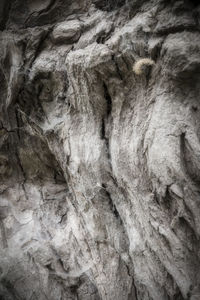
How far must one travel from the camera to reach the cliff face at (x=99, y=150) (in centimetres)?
242

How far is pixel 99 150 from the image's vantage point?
118 inches

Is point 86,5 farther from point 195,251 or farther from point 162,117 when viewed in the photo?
point 195,251

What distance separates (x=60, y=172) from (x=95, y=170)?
983 mm

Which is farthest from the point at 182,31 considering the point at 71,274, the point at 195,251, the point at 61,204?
the point at 71,274

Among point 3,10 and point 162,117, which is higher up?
point 3,10

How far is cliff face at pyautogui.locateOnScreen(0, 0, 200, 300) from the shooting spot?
7.94 ft

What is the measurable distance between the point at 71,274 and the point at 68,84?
7.22 ft

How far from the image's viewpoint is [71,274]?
3348mm

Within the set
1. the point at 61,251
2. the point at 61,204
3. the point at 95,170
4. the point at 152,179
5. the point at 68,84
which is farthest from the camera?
the point at 61,204

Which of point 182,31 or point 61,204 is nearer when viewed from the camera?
point 182,31

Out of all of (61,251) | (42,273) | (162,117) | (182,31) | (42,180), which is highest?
(182,31)

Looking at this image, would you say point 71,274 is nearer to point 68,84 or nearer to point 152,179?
point 152,179

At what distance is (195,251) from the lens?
2.35 m

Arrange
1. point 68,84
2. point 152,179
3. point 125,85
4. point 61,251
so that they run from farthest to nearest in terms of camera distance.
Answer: point 61,251 < point 68,84 < point 125,85 < point 152,179
